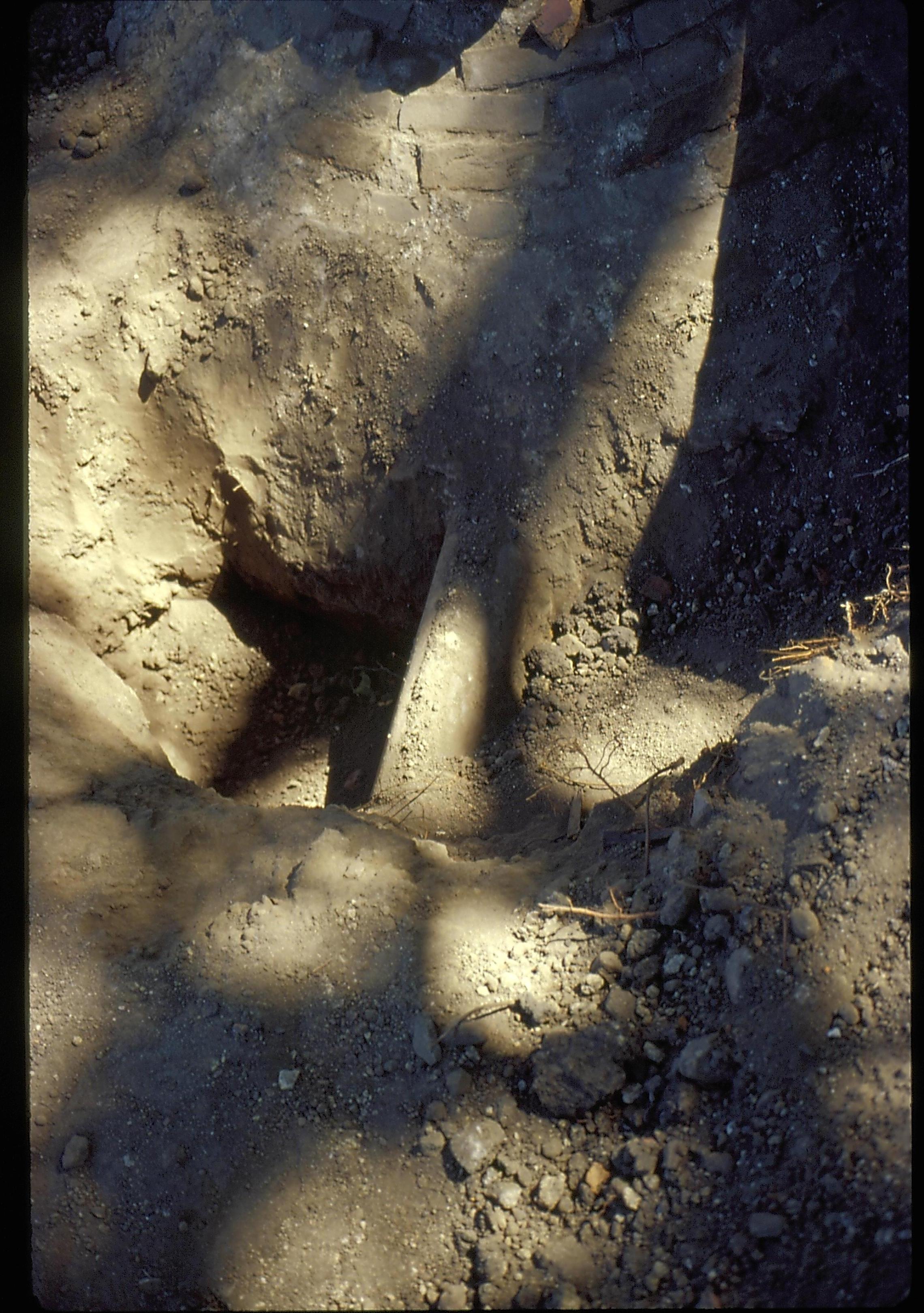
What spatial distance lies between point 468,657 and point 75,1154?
2202 millimetres

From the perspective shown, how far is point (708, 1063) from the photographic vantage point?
204 centimetres

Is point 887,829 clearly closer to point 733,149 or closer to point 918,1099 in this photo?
point 918,1099

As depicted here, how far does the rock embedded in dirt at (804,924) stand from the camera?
207 cm

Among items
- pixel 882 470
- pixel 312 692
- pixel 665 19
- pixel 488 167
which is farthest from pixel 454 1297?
pixel 665 19

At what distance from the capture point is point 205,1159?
87.0 inches

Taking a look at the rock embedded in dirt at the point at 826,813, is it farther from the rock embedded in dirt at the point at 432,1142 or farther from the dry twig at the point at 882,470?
the dry twig at the point at 882,470

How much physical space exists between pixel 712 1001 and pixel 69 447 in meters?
3.48

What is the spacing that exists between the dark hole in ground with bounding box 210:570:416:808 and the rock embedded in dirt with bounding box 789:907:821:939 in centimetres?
241

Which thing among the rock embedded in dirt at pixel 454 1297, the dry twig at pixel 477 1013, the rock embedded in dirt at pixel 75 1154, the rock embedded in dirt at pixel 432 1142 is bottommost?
the rock embedded in dirt at pixel 75 1154

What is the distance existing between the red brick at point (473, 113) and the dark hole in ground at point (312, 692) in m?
2.25

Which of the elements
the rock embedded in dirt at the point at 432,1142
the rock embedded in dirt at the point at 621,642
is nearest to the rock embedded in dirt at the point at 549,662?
the rock embedded in dirt at the point at 621,642

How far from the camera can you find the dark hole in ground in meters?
4.43

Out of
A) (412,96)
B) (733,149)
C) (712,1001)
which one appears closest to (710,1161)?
(712,1001)

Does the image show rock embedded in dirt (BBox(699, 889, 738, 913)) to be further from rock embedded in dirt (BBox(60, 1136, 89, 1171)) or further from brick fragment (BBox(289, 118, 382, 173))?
brick fragment (BBox(289, 118, 382, 173))
